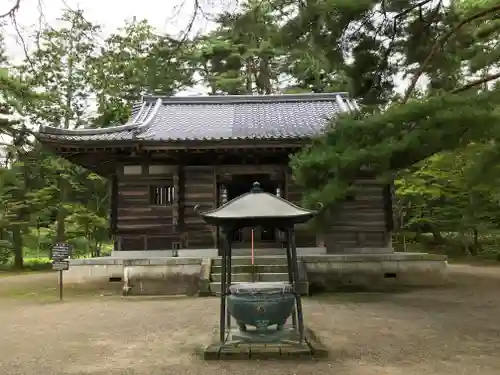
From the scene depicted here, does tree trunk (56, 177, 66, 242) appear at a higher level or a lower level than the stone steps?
higher

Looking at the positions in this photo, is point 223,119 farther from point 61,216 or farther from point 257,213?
point 257,213

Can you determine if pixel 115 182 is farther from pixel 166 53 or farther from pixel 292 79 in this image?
pixel 292 79

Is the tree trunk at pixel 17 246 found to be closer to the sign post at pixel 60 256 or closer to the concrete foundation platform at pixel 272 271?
the concrete foundation platform at pixel 272 271

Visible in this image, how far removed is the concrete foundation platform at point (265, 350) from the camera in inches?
215

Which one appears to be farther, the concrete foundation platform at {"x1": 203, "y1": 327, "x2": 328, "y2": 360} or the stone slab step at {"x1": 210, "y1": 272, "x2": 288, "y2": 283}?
the stone slab step at {"x1": 210, "y1": 272, "x2": 288, "y2": 283}

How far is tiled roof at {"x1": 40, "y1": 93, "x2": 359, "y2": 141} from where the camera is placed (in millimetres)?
12586

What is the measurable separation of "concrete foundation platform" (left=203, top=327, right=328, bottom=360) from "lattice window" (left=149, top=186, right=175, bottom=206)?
8.19 meters

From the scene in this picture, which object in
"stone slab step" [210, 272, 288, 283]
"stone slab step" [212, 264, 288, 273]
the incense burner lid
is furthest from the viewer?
"stone slab step" [212, 264, 288, 273]

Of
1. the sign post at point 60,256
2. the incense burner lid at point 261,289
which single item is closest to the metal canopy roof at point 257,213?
the incense burner lid at point 261,289

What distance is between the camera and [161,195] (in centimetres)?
1364

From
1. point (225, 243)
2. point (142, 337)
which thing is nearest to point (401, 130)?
point (225, 243)

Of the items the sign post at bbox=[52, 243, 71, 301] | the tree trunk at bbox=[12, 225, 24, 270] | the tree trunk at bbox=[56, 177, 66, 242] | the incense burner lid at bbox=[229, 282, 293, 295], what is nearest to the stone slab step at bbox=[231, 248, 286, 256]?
the sign post at bbox=[52, 243, 71, 301]

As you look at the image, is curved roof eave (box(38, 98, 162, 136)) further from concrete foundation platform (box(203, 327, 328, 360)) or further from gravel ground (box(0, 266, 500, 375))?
concrete foundation platform (box(203, 327, 328, 360))

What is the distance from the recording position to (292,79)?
26.7 metres
